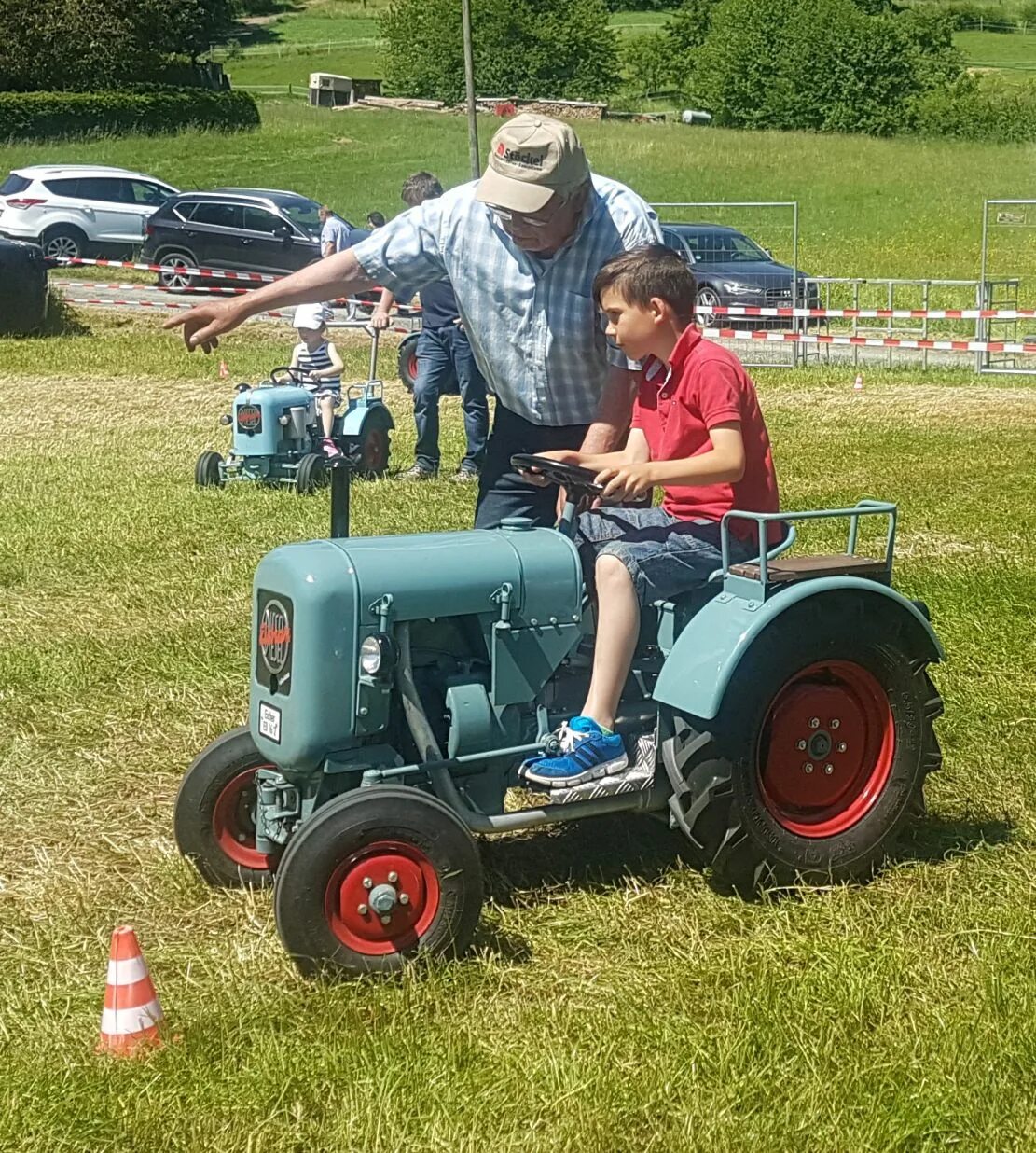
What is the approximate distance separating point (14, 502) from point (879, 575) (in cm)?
745

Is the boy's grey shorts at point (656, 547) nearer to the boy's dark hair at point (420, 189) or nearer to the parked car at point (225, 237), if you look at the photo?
the boy's dark hair at point (420, 189)

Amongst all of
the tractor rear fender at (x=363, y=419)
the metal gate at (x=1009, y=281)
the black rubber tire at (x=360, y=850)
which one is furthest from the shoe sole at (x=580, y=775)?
the metal gate at (x=1009, y=281)

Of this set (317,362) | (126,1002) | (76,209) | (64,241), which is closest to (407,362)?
(317,362)

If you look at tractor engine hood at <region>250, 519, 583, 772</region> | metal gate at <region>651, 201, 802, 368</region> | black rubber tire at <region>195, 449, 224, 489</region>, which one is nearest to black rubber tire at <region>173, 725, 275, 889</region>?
tractor engine hood at <region>250, 519, 583, 772</region>

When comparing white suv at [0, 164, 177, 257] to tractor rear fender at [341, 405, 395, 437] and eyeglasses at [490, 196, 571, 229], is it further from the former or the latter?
eyeglasses at [490, 196, 571, 229]

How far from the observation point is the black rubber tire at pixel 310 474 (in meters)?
10.9

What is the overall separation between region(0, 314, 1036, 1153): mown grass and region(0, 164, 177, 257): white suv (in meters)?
21.5

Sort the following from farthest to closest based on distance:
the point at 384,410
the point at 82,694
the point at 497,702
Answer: the point at 384,410
the point at 82,694
the point at 497,702

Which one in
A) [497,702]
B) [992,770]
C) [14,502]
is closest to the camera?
[497,702]

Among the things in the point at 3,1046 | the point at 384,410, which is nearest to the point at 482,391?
the point at 384,410

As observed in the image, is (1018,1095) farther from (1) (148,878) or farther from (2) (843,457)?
(2) (843,457)

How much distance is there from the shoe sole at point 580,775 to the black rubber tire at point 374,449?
289 inches

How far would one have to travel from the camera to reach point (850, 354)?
2105cm

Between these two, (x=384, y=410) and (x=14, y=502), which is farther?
(x=384, y=410)
